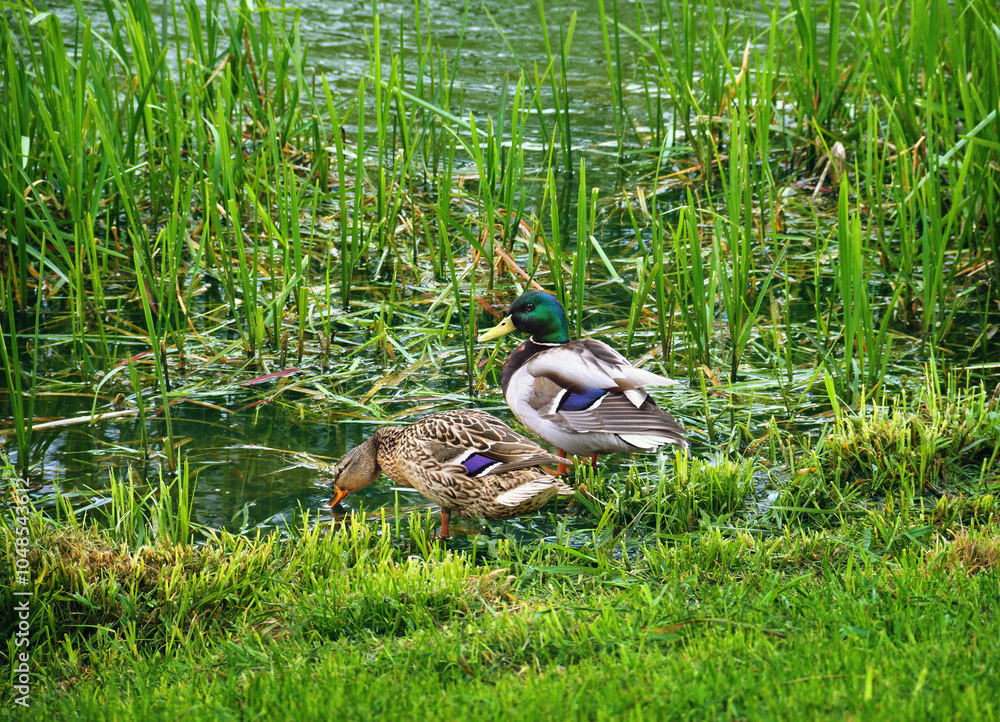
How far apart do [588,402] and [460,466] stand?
67 cm

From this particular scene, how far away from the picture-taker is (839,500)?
11.8 feet

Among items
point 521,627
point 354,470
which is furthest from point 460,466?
point 521,627

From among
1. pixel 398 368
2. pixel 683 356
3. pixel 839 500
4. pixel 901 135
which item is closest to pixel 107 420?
pixel 398 368

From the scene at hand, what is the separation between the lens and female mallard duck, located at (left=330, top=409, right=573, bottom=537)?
3.57m

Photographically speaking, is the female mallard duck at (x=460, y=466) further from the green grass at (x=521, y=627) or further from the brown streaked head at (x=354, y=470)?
the green grass at (x=521, y=627)

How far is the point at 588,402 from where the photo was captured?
3.97 metres

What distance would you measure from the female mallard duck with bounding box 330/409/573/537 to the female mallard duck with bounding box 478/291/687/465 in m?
0.30

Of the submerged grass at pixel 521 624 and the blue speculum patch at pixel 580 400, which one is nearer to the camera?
the submerged grass at pixel 521 624

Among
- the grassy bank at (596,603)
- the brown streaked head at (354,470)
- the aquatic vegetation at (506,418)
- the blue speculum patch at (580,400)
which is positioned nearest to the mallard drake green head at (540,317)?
the aquatic vegetation at (506,418)

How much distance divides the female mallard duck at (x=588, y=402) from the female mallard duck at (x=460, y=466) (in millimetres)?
298

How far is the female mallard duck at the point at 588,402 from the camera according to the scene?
153 inches

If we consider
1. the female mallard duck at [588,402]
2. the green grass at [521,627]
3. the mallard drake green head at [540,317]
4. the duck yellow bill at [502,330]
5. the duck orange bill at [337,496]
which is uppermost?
the mallard drake green head at [540,317]

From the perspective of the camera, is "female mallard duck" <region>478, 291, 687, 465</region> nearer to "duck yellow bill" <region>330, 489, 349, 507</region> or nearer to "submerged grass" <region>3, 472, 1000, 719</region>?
"submerged grass" <region>3, 472, 1000, 719</region>

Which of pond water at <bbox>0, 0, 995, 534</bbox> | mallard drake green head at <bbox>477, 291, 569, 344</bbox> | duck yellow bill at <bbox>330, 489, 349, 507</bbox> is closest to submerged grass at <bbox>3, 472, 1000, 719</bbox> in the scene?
duck yellow bill at <bbox>330, 489, 349, 507</bbox>
